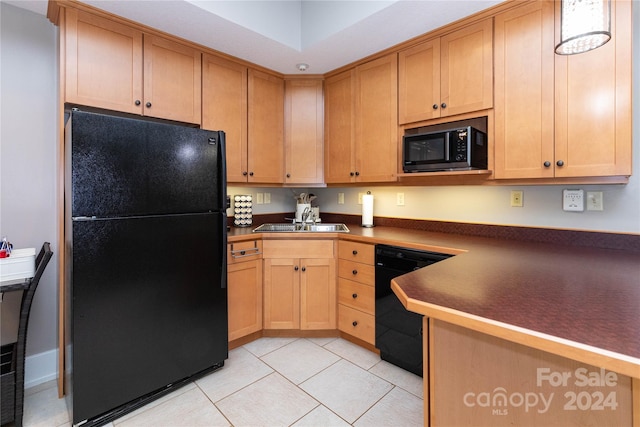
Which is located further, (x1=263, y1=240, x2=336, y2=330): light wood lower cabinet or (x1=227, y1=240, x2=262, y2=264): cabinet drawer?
(x1=263, y1=240, x2=336, y2=330): light wood lower cabinet

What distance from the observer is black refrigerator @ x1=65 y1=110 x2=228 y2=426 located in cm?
149

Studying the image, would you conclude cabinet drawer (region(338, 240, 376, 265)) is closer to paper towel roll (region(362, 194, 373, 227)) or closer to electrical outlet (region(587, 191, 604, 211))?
paper towel roll (region(362, 194, 373, 227))

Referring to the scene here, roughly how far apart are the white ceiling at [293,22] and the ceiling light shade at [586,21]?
0.88 metres

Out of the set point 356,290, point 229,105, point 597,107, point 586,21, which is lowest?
point 356,290

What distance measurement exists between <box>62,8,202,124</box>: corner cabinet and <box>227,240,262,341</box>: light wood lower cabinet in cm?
105

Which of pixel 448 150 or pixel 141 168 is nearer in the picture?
pixel 141 168

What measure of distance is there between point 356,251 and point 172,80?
1821 mm

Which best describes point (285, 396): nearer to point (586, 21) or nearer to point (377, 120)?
point (377, 120)

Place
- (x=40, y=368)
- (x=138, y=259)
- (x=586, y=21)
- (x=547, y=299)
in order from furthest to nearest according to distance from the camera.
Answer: (x=40, y=368) → (x=138, y=259) → (x=586, y=21) → (x=547, y=299)

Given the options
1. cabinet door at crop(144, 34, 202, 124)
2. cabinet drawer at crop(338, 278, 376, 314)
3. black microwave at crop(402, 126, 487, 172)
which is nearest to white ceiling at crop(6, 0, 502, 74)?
cabinet door at crop(144, 34, 202, 124)

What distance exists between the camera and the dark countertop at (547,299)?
0.63m

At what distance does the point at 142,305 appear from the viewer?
1662 millimetres

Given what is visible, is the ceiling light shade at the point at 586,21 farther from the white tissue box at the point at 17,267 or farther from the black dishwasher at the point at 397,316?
the white tissue box at the point at 17,267

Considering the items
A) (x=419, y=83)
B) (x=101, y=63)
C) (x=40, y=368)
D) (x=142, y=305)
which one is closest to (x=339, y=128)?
(x=419, y=83)
